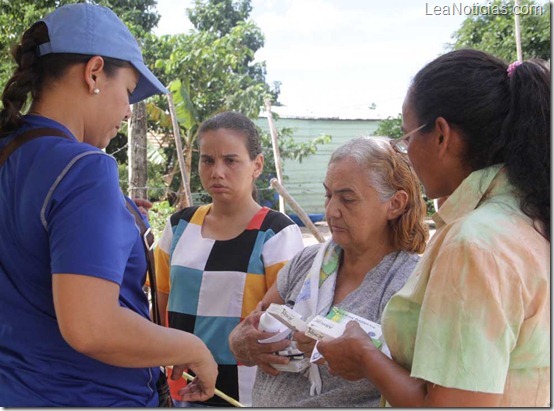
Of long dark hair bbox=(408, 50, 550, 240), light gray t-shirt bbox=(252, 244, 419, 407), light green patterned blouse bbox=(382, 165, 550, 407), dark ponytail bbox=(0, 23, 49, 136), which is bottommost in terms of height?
light gray t-shirt bbox=(252, 244, 419, 407)

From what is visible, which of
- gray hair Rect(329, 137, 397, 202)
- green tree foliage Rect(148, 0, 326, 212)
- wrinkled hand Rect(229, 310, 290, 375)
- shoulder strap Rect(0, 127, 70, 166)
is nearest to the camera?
shoulder strap Rect(0, 127, 70, 166)


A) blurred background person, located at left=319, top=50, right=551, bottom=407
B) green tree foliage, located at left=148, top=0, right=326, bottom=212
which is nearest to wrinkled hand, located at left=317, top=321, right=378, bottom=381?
blurred background person, located at left=319, top=50, right=551, bottom=407

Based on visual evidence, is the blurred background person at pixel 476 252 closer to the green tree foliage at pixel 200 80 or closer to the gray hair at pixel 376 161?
the gray hair at pixel 376 161

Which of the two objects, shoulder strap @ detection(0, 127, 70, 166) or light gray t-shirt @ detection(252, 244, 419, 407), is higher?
shoulder strap @ detection(0, 127, 70, 166)

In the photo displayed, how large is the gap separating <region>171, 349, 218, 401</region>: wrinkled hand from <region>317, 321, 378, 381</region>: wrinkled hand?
31 centimetres

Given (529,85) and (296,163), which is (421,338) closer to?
(529,85)

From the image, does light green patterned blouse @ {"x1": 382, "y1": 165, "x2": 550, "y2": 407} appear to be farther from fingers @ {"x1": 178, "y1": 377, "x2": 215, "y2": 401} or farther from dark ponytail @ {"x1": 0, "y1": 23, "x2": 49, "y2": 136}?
dark ponytail @ {"x1": 0, "y1": 23, "x2": 49, "y2": 136}

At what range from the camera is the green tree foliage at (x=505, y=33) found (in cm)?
1050

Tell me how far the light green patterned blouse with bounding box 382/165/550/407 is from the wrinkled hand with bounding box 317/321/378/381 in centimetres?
23

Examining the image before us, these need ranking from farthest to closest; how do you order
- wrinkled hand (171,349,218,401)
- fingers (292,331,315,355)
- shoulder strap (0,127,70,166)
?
fingers (292,331,315,355) → wrinkled hand (171,349,218,401) → shoulder strap (0,127,70,166)

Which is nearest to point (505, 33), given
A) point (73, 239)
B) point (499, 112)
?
point (499, 112)

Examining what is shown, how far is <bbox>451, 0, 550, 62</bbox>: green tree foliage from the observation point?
1050cm

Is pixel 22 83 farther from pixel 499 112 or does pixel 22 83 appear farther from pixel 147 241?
pixel 499 112

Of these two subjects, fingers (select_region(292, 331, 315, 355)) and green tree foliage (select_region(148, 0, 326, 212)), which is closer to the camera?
fingers (select_region(292, 331, 315, 355))
